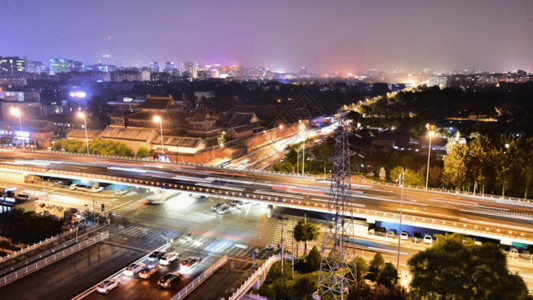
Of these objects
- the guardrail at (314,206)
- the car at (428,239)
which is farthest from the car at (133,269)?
the car at (428,239)

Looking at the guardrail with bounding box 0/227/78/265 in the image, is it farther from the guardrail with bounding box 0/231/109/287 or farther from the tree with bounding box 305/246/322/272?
the tree with bounding box 305/246/322/272

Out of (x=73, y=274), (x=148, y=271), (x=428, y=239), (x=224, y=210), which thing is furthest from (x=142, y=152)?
(x=428, y=239)

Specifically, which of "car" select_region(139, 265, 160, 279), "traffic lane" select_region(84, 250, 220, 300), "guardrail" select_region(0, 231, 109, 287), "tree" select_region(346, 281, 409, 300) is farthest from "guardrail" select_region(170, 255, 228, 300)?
"guardrail" select_region(0, 231, 109, 287)

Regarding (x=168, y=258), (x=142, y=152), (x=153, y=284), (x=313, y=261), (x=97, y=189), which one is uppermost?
(x=142, y=152)

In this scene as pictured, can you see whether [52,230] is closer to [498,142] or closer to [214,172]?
[214,172]

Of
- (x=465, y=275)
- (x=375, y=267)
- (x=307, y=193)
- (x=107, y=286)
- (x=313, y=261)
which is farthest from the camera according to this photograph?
(x=307, y=193)

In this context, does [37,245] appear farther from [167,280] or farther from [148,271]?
[167,280]
